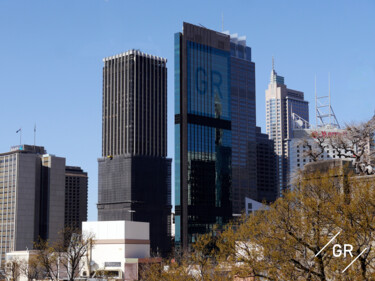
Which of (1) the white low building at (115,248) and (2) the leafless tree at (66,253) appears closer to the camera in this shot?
(2) the leafless tree at (66,253)

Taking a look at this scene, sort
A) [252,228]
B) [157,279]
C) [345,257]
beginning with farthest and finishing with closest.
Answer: [157,279] → [252,228] → [345,257]

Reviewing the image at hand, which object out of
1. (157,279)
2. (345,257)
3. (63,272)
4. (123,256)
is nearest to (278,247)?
(345,257)

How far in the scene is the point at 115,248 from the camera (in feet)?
538

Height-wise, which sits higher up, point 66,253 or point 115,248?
point 115,248

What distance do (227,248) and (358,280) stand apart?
13.7 metres

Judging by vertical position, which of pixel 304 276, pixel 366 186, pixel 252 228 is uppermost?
pixel 366 186

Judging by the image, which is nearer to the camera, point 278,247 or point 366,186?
point 366,186

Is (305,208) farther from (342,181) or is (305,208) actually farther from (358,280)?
(358,280)

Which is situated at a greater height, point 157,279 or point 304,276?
point 304,276

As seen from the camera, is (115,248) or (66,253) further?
(115,248)

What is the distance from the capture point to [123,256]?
6447 inches

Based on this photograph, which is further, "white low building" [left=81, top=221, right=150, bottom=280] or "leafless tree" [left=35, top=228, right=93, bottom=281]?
"white low building" [left=81, top=221, right=150, bottom=280]

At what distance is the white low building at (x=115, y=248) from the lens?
6339 inches

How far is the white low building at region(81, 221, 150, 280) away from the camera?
161 meters
